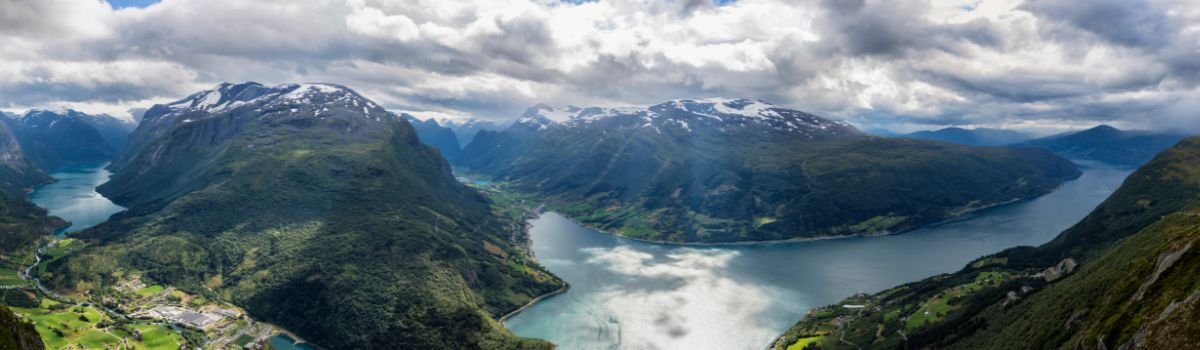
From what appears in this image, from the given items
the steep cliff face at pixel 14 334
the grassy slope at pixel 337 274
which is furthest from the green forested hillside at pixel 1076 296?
the steep cliff face at pixel 14 334

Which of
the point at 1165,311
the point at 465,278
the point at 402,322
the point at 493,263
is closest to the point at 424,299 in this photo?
the point at 402,322

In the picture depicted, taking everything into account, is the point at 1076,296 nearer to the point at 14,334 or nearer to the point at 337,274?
the point at 14,334

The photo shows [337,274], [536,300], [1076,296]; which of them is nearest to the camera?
[1076,296]

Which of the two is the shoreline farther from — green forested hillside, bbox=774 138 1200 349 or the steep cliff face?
the steep cliff face

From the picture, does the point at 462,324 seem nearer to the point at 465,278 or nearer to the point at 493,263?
the point at 465,278

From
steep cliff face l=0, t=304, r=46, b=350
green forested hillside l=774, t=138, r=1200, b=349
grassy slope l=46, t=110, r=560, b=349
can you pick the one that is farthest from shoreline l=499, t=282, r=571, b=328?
steep cliff face l=0, t=304, r=46, b=350

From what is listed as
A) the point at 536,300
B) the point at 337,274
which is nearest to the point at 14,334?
the point at 337,274

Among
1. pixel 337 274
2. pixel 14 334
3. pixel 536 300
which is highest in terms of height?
pixel 14 334

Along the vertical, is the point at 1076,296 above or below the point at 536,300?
above

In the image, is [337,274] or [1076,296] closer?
[1076,296]

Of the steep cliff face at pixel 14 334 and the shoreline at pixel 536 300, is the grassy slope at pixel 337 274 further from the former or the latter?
the steep cliff face at pixel 14 334
